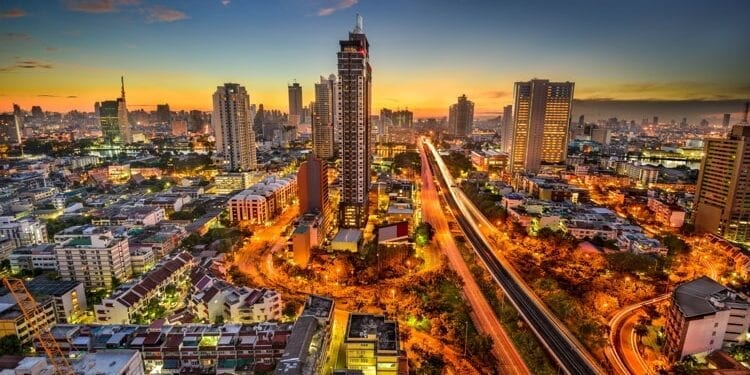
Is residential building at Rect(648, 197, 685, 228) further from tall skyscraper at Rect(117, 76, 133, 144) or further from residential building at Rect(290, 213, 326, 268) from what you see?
tall skyscraper at Rect(117, 76, 133, 144)

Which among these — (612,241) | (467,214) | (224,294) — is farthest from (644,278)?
(224,294)

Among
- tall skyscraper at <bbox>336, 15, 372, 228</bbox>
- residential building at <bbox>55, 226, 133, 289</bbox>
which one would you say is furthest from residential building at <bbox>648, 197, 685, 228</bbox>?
residential building at <bbox>55, 226, 133, 289</bbox>

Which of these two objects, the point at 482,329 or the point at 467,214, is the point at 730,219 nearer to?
the point at 467,214

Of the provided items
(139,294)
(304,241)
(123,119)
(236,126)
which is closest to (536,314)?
(304,241)

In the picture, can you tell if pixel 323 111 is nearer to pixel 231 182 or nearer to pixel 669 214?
pixel 231 182

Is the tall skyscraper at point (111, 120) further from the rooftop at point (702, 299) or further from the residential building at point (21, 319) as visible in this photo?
the rooftop at point (702, 299)
